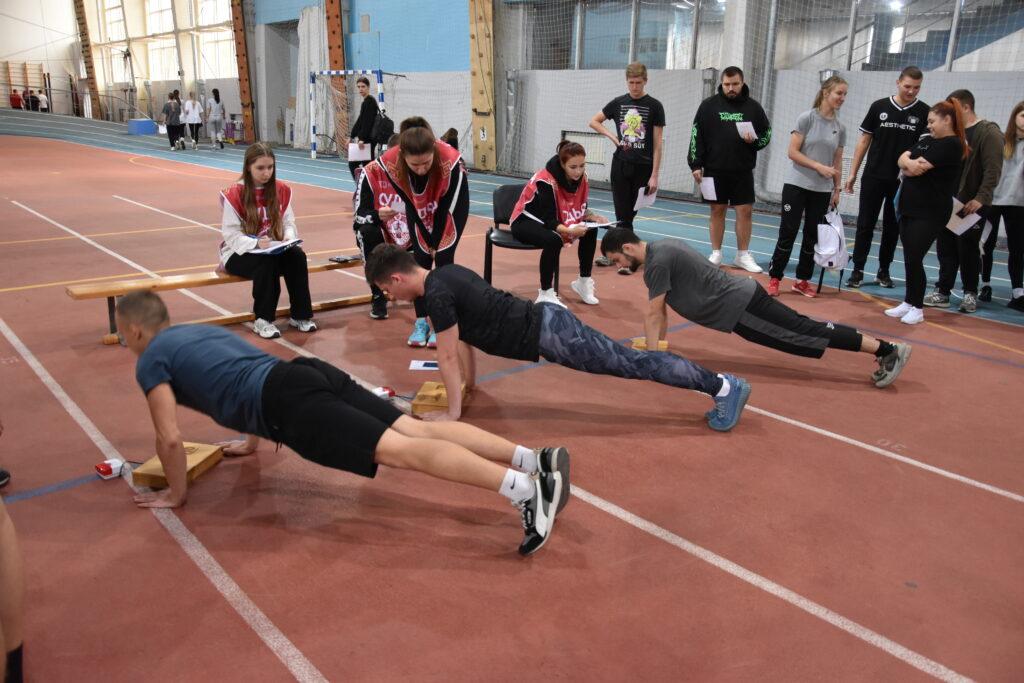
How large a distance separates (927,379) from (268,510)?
4453mm

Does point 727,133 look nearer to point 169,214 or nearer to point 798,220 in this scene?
point 798,220

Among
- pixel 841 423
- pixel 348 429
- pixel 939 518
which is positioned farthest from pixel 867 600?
pixel 348 429

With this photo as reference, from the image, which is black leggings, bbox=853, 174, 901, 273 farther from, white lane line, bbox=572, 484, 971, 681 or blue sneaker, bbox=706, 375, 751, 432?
white lane line, bbox=572, 484, 971, 681

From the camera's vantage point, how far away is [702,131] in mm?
8156

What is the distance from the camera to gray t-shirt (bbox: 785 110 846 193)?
7164 mm

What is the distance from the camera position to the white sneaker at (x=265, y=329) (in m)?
5.96

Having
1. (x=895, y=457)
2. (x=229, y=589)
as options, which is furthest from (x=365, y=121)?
(x=229, y=589)

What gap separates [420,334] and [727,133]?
13.8 feet

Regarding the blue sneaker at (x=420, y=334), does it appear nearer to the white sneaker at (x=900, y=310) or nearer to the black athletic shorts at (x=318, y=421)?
the black athletic shorts at (x=318, y=421)

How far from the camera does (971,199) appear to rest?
676cm

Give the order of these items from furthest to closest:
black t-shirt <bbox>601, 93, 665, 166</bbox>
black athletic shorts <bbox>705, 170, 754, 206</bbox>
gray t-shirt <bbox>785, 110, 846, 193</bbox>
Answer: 1. black t-shirt <bbox>601, 93, 665, 166</bbox>
2. black athletic shorts <bbox>705, 170, 754, 206</bbox>
3. gray t-shirt <bbox>785, 110, 846, 193</bbox>

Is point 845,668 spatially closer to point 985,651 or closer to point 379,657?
point 985,651

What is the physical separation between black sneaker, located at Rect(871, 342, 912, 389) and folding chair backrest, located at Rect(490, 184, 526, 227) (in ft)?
11.9

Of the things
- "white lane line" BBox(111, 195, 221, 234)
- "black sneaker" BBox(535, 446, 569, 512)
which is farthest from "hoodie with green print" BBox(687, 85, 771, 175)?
"white lane line" BBox(111, 195, 221, 234)
